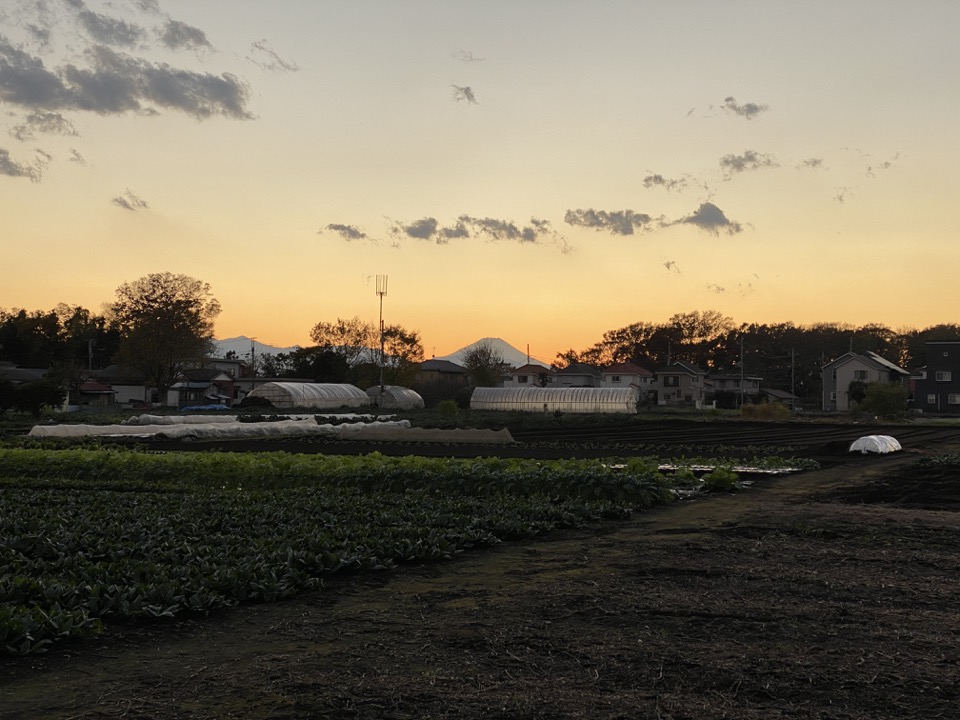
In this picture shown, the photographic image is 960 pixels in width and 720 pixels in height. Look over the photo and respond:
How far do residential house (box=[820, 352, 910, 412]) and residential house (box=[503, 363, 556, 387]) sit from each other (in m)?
30.2

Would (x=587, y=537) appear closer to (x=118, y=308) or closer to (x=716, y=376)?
(x=118, y=308)

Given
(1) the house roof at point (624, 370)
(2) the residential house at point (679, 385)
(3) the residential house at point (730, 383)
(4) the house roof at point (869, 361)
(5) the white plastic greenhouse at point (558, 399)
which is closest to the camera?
(5) the white plastic greenhouse at point (558, 399)

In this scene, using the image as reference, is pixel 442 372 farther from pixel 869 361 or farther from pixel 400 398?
pixel 869 361

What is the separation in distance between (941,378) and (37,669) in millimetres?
83168

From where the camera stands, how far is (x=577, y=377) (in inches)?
4107

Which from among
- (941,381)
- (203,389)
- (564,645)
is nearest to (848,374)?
(941,381)

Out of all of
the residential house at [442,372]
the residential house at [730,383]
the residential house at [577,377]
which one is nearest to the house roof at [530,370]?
the residential house at [577,377]

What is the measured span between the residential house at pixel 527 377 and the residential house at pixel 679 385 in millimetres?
12750

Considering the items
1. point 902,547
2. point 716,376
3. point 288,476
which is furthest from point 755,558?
point 716,376

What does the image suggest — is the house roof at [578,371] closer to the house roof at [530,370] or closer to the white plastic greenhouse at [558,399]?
the house roof at [530,370]

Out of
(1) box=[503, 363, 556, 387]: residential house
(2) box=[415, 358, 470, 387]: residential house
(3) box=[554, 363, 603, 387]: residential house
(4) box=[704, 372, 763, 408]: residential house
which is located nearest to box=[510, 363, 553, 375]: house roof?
(1) box=[503, 363, 556, 387]: residential house

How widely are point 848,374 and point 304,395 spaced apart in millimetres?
49044

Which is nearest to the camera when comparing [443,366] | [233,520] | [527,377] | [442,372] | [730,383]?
[233,520]

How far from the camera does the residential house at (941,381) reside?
250ft
